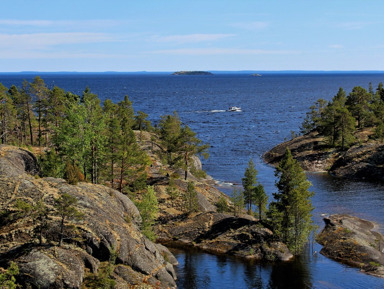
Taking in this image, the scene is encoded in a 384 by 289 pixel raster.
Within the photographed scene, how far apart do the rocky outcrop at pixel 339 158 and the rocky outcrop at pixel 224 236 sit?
48291 millimetres

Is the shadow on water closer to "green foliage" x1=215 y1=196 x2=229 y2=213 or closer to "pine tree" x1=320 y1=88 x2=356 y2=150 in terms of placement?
"green foliage" x1=215 y1=196 x2=229 y2=213

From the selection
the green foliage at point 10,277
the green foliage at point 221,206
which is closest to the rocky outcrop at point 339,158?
the green foliage at point 221,206

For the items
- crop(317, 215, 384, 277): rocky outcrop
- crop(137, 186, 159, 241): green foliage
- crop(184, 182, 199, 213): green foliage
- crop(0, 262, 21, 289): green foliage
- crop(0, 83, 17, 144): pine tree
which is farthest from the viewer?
crop(0, 83, 17, 144): pine tree

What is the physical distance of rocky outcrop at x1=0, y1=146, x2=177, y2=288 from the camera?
3753cm

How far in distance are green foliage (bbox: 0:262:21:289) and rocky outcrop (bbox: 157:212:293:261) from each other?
32.0 m

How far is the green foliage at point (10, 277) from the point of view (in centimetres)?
3341

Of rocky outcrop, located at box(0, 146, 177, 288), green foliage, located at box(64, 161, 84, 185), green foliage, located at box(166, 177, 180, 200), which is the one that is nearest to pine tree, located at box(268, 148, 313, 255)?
rocky outcrop, located at box(0, 146, 177, 288)

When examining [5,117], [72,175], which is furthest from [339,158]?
[5,117]

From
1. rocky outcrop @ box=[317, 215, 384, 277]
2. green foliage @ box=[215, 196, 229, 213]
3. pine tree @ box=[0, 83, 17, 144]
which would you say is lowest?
rocky outcrop @ box=[317, 215, 384, 277]

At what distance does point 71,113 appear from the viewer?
203ft

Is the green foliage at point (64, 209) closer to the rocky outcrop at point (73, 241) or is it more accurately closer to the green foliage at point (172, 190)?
the rocky outcrop at point (73, 241)

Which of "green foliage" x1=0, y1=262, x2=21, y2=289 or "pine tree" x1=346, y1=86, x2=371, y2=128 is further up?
"pine tree" x1=346, y1=86, x2=371, y2=128

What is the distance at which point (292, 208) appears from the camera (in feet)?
199

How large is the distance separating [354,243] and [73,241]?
41.4m
